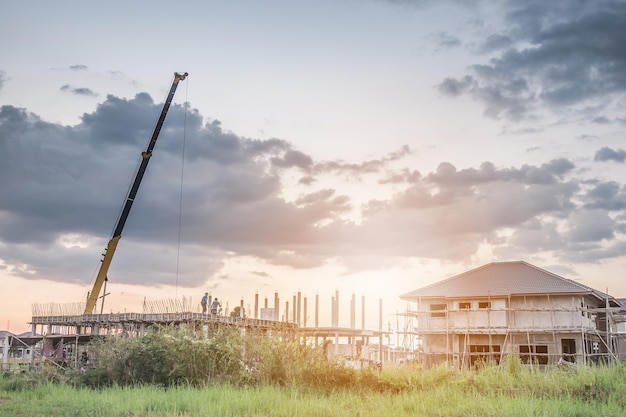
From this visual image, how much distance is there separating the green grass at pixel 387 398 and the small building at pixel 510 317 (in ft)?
70.6

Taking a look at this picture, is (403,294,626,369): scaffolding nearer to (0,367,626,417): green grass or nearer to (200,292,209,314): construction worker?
(200,292,209,314): construction worker

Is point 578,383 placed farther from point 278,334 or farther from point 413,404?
point 278,334

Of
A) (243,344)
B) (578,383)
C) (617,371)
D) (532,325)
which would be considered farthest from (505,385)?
(532,325)

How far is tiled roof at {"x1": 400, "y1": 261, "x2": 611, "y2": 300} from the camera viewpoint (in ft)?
143

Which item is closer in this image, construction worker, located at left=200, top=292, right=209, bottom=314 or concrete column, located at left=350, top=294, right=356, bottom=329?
construction worker, located at left=200, top=292, right=209, bottom=314

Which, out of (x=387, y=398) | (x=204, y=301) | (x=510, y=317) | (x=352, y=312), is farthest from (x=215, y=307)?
(x=352, y=312)

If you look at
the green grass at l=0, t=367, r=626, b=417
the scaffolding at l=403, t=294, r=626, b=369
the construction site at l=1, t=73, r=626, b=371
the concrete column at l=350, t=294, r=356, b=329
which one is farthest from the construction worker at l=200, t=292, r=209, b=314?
the concrete column at l=350, t=294, r=356, b=329

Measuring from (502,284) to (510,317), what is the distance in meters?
2.43

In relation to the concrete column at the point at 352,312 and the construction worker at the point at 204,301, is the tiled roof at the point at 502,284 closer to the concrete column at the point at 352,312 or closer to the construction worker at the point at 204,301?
the concrete column at the point at 352,312

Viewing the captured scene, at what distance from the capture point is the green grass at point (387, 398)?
54.2 ft

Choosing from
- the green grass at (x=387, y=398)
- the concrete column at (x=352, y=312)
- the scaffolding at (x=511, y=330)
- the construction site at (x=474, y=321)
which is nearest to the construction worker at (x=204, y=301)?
the construction site at (x=474, y=321)

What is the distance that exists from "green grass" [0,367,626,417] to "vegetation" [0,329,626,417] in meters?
0.03

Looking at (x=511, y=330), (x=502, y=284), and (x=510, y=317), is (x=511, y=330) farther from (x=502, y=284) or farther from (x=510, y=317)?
(x=502, y=284)

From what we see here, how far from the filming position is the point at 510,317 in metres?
44.2
